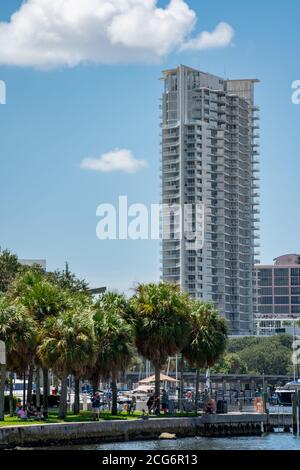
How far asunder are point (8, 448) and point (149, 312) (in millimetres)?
25294

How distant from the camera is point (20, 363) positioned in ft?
229

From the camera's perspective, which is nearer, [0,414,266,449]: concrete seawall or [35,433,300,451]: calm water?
[0,414,266,449]: concrete seawall

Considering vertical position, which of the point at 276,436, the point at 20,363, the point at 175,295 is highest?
the point at 175,295

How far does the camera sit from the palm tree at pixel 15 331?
66438 mm

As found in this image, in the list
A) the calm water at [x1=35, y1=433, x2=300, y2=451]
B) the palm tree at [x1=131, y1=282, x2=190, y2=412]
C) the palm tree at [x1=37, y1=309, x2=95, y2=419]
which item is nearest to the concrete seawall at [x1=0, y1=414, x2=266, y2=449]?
the calm water at [x1=35, y1=433, x2=300, y2=451]

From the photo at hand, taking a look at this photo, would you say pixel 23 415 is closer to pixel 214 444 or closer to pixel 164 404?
pixel 214 444

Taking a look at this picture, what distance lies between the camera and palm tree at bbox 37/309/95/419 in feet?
223

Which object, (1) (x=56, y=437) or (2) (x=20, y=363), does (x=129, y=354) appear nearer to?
(2) (x=20, y=363)

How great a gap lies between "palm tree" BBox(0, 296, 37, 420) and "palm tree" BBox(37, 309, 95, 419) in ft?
3.18

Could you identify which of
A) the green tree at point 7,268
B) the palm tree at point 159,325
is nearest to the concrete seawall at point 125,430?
the palm tree at point 159,325

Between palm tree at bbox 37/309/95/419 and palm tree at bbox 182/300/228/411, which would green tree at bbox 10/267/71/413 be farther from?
palm tree at bbox 182/300/228/411
